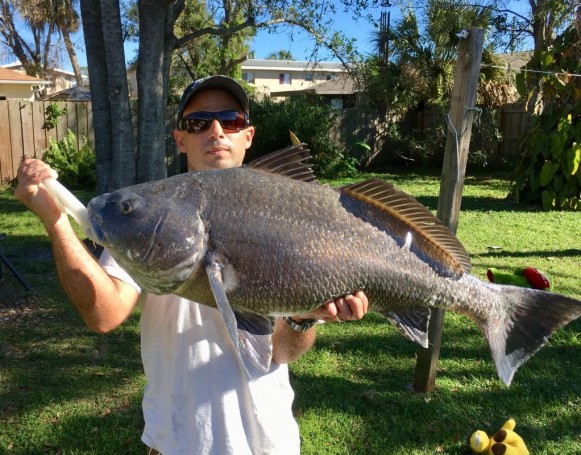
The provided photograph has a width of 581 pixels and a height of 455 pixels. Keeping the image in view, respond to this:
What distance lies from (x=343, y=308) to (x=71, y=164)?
14.2 m

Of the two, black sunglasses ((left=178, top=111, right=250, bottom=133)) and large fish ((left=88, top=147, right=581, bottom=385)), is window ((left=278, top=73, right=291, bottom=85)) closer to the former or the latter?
black sunglasses ((left=178, top=111, right=250, bottom=133))

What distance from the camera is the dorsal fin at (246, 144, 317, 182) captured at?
1850 millimetres

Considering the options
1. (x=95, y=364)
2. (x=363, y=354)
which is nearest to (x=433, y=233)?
(x=363, y=354)

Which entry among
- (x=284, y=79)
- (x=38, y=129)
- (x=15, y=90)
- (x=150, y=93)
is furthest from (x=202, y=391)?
(x=284, y=79)

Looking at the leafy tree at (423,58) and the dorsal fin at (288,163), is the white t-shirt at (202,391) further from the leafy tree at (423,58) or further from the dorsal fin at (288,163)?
the leafy tree at (423,58)

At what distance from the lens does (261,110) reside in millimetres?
18312

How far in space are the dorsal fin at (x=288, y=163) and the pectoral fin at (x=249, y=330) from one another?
38 cm

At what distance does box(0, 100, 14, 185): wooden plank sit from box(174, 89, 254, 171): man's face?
13692 mm

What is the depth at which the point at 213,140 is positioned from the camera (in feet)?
7.54

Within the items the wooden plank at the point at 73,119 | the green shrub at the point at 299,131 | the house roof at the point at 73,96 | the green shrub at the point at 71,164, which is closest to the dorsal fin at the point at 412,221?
the green shrub at the point at 71,164

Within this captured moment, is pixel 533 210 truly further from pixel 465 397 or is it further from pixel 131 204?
pixel 131 204

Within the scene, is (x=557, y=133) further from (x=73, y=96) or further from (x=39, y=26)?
(x=39, y=26)

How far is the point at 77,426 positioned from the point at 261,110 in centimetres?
1508

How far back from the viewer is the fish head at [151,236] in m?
1.67
